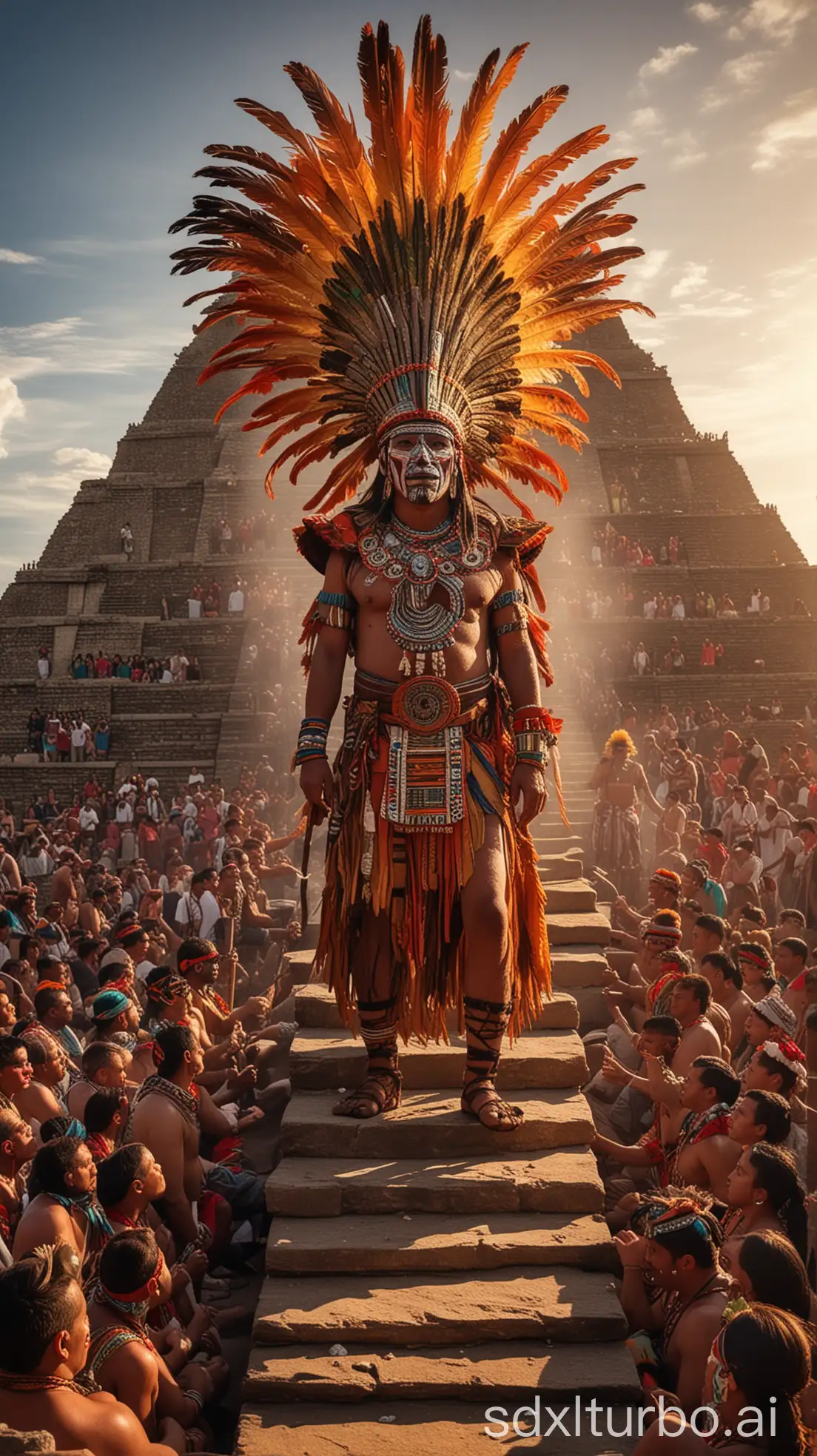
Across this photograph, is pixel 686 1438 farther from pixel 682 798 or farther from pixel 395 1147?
pixel 682 798

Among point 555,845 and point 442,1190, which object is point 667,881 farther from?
point 442,1190

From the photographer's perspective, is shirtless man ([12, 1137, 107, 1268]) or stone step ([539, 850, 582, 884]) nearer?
shirtless man ([12, 1137, 107, 1268])

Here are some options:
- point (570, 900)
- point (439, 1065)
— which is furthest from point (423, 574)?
point (570, 900)

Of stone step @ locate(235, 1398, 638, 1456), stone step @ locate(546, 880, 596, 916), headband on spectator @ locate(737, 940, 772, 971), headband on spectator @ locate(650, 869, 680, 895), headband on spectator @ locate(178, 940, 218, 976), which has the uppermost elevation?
headband on spectator @ locate(650, 869, 680, 895)

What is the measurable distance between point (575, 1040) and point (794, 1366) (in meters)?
2.21

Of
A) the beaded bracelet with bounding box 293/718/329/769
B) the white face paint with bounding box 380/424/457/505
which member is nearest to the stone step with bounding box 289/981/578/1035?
the beaded bracelet with bounding box 293/718/329/769

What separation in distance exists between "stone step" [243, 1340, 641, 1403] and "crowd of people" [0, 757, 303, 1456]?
0.29m

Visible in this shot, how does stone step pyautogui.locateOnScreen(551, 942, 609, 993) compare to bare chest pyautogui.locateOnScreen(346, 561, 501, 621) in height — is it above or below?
below

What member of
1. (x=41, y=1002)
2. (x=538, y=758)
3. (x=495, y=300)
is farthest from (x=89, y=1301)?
(x=495, y=300)

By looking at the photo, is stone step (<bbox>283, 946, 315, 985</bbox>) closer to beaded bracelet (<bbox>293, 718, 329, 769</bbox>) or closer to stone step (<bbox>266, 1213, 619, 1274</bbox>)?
beaded bracelet (<bbox>293, 718, 329, 769</bbox>)

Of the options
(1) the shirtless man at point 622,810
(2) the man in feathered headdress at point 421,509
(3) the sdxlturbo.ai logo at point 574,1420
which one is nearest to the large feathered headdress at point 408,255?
(2) the man in feathered headdress at point 421,509

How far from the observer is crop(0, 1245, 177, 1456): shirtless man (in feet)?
8.86

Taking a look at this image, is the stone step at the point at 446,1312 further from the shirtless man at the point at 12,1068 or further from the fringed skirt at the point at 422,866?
the shirtless man at the point at 12,1068

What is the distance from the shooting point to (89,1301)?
3.39 meters
